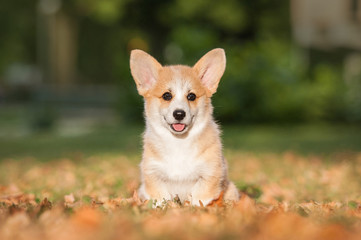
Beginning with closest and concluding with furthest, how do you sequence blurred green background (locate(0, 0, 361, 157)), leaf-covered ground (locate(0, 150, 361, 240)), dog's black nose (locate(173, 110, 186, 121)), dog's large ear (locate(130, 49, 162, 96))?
leaf-covered ground (locate(0, 150, 361, 240)), dog's black nose (locate(173, 110, 186, 121)), dog's large ear (locate(130, 49, 162, 96)), blurred green background (locate(0, 0, 361, 157))

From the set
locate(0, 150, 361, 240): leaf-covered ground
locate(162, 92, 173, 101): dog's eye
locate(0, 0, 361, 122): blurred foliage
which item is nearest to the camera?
locate(0, 150, 361, 240): leaf-covered ground

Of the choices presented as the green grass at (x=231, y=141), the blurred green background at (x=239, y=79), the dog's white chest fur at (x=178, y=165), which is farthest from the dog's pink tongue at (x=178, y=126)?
the blurred green background at (x=239, y=79)

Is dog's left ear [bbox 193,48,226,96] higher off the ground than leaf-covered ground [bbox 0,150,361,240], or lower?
higher

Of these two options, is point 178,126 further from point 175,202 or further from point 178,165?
point 175,202

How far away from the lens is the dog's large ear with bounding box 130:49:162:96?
4.99 m

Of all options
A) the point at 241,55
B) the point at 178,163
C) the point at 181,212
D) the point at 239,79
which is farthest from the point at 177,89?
the point at 241,55

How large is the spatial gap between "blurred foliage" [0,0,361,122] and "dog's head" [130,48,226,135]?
973 cm

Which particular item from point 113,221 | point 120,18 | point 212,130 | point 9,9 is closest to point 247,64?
point 120,18

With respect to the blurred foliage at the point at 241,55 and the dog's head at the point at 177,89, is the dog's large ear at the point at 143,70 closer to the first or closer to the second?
the dog's head at the point at 177,89

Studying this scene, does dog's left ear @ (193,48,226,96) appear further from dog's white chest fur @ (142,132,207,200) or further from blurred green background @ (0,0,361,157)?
blurred green background @ (0,0,361,157)

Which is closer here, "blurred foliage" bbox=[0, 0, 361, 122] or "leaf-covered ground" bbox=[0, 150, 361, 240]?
"leaf-covered ground" bbox=[0, 150, 361, 240]

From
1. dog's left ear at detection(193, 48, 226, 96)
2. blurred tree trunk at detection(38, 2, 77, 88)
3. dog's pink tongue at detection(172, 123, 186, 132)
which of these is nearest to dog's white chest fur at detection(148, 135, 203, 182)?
dog's pink tongue at detection(172, 123, 186, 132)

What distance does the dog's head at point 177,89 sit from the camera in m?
4.64

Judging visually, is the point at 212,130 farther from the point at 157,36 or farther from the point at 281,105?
the point at 157,36
